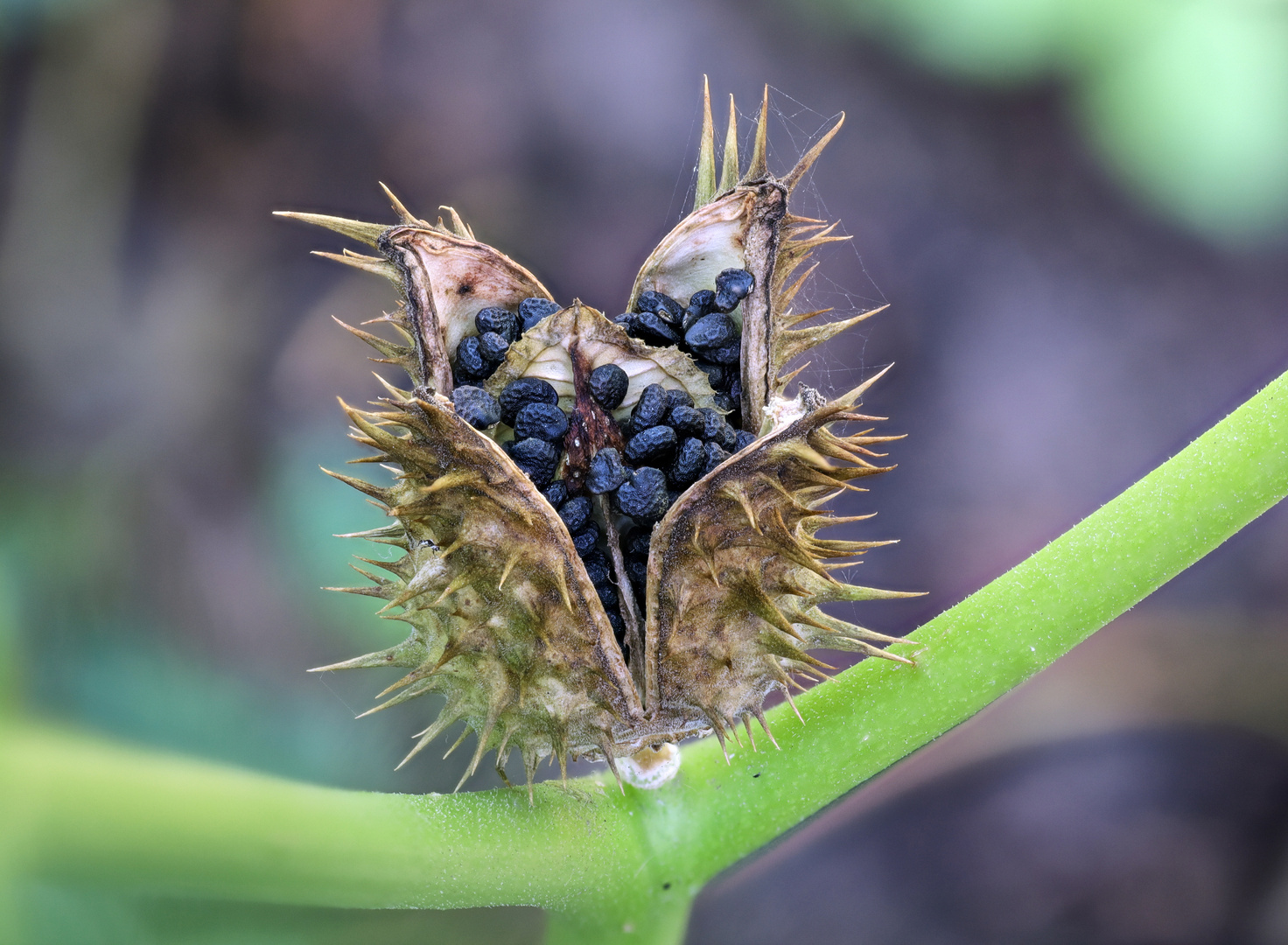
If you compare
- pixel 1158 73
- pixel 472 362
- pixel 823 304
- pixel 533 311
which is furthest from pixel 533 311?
pixel 1158 73

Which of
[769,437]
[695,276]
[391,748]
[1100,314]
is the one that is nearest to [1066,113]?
[1100,314]

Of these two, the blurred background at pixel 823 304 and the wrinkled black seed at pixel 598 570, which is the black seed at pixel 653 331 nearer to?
the wrinkled black seed at pixel 598 570

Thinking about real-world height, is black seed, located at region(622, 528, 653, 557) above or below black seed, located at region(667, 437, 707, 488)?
below

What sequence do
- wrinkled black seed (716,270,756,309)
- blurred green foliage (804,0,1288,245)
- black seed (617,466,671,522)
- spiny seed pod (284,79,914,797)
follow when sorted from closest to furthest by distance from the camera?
spiny seed pod (284,79,914,797), black seed (617,466,671,522), wrinkled black seed (716,270,756,309), blurred green foliage (804,0,1288,245)

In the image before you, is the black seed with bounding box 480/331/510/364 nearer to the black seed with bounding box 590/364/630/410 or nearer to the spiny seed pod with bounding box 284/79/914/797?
the spiny seed pod with bounding box 284/79/914/797

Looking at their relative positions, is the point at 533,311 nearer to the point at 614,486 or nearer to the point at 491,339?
the point at 491,339

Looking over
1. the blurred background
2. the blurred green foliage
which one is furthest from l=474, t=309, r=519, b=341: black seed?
the blurred green foliage
